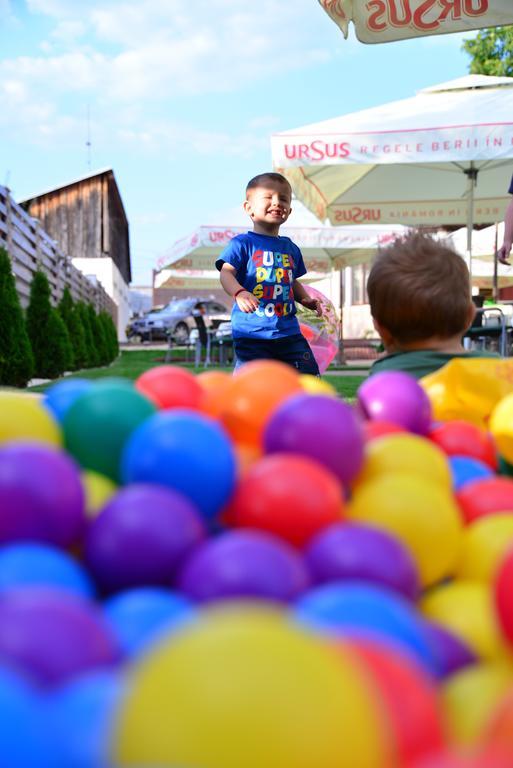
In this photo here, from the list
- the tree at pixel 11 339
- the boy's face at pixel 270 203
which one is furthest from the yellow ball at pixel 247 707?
the tree at pixel 11 339

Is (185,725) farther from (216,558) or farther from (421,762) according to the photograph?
(216,558)

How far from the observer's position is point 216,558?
0.94m

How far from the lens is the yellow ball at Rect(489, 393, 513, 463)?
169cm

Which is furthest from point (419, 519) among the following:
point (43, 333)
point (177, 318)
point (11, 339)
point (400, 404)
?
point (177, 318)

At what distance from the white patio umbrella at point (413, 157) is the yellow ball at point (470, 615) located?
19.4 feet

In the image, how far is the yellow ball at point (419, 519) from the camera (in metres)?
1.15

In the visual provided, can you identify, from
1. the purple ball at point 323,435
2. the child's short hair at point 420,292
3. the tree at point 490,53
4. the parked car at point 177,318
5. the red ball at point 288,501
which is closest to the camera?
the red ball at point 288,501

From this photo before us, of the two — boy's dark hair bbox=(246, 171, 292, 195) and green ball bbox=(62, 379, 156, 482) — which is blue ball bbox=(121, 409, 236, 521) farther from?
boy's dark hair bbox=(246, 171, 292, 195)

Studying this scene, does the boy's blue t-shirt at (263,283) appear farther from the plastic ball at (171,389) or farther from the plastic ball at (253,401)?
the plastic ball at (253,401)

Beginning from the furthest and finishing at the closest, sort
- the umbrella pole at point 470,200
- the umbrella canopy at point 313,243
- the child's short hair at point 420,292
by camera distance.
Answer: the umbrella canopy at point 313,243 < the umbrella pole at point 470,200 < the child's short hair at point 420,292

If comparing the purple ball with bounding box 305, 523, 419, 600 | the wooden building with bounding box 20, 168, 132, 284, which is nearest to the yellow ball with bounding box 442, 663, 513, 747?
the purple ball with bounding box 305, 523, 419, 600

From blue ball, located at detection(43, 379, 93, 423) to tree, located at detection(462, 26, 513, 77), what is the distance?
1880 cm

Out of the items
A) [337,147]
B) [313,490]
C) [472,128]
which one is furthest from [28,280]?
[313,490]

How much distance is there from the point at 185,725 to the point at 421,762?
20 cm
